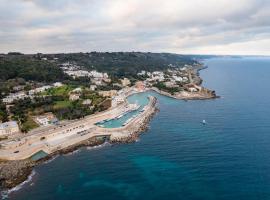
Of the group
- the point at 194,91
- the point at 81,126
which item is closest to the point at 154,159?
the point at 81,126

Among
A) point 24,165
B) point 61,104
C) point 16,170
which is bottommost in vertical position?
point 16,170

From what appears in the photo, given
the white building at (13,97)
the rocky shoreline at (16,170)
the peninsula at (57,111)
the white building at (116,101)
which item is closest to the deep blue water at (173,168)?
the rocky shoreline at (16,170)

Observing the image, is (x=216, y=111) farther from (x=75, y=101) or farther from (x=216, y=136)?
(x=75, y=101)

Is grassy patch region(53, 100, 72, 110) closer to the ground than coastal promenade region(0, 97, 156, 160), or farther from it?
farther from it

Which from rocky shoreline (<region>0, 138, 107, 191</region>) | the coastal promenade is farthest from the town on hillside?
rocky shoreline (<region>0, 138, 107, 191</region>)

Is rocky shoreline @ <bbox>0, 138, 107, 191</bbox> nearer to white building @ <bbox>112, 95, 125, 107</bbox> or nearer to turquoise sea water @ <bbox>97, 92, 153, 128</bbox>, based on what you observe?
turquoise sea water @ <bbox>97, 92, 153, 128</bbox>

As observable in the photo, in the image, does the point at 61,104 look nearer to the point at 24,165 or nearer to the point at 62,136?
the point at 62,136

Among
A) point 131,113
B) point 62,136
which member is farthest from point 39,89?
point 62,136
